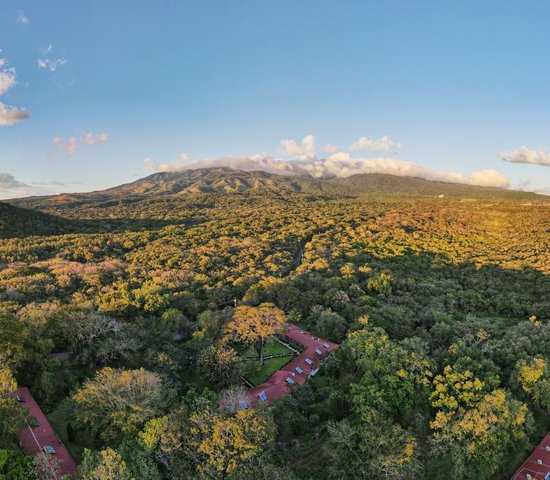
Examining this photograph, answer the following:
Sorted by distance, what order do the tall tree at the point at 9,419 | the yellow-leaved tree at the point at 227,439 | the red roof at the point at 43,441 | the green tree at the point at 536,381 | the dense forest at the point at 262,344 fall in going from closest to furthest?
the yellow-leaved tree at the point at 227,439
the tall tree at the point at 9,419
the dense forest at the point at 262,344
the red roof at the point at 43,441
the green tree at the point at 536,381

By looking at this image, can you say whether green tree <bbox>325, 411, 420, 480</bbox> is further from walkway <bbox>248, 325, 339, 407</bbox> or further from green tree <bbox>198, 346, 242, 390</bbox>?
green tree <bbox>198, 346, 242, 390</bbox>

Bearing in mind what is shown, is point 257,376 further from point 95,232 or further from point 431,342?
point 95,232

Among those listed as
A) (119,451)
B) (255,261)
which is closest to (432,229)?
(255,261)

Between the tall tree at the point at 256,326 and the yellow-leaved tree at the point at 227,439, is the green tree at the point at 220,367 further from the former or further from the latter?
the yellow-leaved tree at the point at 227,439

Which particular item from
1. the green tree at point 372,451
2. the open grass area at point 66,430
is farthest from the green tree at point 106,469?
the green tree at point 372,451

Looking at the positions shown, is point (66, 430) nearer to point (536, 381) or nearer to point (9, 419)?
point (9, 419)

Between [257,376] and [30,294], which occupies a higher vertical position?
[30,294]

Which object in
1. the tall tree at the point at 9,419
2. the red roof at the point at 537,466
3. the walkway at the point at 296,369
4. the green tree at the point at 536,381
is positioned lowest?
the red roof at the point at 537,466
